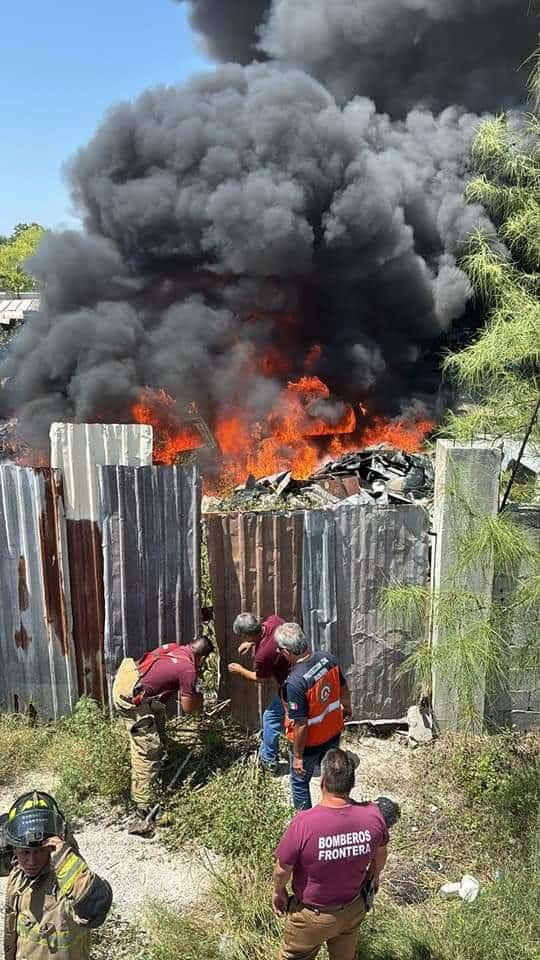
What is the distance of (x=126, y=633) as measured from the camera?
5.57m

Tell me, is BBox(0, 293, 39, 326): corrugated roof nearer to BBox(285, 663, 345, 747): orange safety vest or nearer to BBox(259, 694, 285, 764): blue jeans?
BBox(259, 694, 285, 764): blue jeans

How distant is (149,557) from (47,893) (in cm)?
294

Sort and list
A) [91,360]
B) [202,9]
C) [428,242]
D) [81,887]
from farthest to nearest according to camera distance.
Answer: [202,9], [428,242], [91,360], [81,887]

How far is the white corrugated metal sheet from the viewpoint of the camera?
5607mm

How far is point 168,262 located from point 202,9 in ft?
40.7

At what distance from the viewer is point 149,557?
5.53m

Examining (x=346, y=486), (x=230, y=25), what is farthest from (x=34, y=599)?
(x=230, y=25)

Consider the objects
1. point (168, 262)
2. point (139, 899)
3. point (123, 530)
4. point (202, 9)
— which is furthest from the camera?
point (202, 9)

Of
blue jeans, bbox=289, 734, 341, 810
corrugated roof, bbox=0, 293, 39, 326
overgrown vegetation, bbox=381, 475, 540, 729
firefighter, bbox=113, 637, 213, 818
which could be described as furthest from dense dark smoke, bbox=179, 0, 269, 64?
blue jeans, bbox=289, 734, 341, 810

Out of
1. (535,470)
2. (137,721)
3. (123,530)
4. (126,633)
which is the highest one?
(535,470)

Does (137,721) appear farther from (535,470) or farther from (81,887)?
(535,470)

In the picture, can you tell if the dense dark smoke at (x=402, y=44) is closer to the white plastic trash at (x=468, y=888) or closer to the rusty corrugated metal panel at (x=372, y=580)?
the rusty corrugated metal panel at (x=372, y=580)

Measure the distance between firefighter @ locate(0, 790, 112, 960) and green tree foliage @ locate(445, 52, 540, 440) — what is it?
3.34 metres

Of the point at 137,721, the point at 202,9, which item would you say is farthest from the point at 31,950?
the point at 202,9
